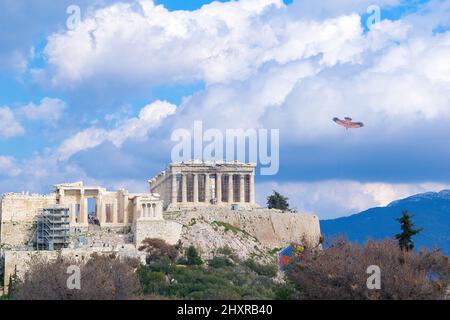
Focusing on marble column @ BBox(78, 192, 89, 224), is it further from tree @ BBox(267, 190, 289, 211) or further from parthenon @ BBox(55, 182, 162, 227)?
tree @ BBox(267, 190, 289, 211)

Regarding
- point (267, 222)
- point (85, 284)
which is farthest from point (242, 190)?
point (85, 284)

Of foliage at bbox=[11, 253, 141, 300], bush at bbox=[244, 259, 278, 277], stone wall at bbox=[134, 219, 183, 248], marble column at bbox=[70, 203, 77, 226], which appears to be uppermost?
marble column at bbox=[70, 203, 77, 226]

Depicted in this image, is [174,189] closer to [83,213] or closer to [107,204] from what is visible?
[107,204]

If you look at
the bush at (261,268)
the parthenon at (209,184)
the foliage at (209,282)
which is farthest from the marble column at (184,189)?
the foliage at (209,282)

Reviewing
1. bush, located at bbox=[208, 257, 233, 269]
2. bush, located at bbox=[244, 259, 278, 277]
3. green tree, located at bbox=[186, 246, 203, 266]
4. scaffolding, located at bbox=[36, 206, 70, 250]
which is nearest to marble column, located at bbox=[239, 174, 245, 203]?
bush, located at bbox=[244, 259, 278, 277]

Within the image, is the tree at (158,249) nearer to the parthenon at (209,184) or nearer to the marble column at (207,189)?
the parthenon at (209,184)
